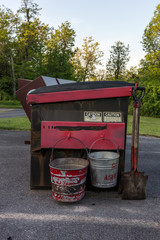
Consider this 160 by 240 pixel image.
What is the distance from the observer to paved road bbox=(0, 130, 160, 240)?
2205 millimetres

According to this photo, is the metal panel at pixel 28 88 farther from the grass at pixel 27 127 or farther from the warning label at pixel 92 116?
the grass at pixel 27 127

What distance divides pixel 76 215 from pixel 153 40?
2236 cm

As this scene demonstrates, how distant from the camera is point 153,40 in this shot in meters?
22.0

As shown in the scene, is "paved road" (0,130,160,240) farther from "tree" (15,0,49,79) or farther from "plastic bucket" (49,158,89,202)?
"tree" (15,0,49,79)

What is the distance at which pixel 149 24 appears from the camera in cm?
2205

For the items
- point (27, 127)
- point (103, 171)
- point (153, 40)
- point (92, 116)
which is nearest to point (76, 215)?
point (103, 171)

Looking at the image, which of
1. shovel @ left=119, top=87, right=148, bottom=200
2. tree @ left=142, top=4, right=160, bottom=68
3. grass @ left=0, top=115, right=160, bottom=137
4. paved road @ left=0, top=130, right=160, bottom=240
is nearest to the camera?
paved road @ left=0, top=130, right=160, bottom=240

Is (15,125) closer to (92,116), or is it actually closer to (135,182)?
(92,116)

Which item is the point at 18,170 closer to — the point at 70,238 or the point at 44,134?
the point at 44,134

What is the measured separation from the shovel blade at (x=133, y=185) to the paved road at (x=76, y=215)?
0.08 m

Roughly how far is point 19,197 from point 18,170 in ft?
4.01

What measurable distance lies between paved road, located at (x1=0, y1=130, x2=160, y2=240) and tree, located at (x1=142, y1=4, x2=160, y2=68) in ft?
60.8

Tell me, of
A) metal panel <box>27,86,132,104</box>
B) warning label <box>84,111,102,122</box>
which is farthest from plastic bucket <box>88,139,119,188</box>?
metal panel <box>27,86,132,104</box>

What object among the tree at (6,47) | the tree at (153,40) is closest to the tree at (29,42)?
the tree at (6,47)
